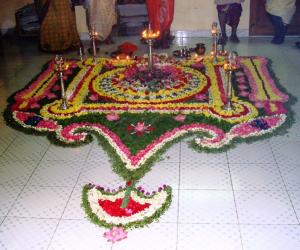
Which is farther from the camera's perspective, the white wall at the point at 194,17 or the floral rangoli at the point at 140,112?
the white wall at the point at 194,17

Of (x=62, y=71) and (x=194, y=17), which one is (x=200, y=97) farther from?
(x=194, y=17)

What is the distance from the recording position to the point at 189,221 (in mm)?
4234

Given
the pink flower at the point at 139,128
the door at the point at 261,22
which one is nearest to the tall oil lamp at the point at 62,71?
the pink flower at the point at 139,128

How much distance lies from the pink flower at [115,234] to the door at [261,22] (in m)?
6.71

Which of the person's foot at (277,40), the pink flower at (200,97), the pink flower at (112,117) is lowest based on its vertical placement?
the pink flower at (112,117)

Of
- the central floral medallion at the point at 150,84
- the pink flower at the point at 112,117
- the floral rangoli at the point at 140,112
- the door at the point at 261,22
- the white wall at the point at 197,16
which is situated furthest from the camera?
the white wall at the point at 197,16

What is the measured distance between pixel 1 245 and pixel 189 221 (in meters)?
1.69

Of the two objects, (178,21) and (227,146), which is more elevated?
(178,21)

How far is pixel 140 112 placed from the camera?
6.28 metres

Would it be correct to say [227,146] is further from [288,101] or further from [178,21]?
[178,21]

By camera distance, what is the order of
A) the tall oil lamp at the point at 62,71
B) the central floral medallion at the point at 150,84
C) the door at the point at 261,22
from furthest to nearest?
1. the door at the point at 261,22
2. the central floral medallion at the point at 150,84
3. the tall oil lamp at the point at 62,71

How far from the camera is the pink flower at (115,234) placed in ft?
13.3

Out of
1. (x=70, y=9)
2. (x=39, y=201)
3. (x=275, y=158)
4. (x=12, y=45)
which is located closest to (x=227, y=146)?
(x=275, y=158)

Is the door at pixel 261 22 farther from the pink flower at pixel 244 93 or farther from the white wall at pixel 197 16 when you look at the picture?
the pink flower at pixel 244 93
